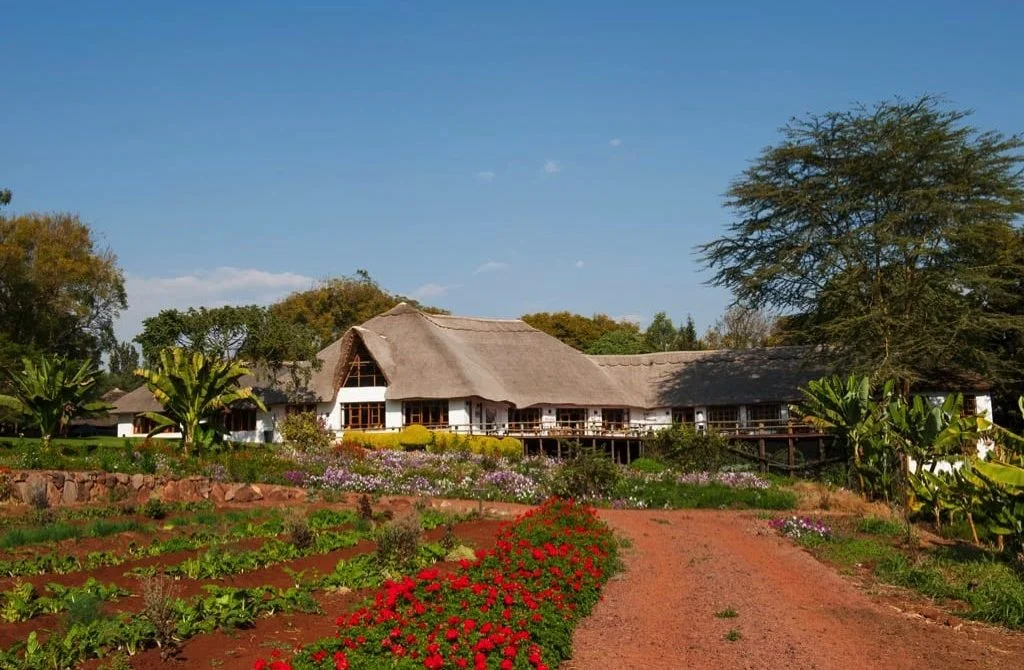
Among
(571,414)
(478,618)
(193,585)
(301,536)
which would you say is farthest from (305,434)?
(478,618)

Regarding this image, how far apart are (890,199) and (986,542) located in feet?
67.1

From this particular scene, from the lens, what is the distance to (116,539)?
13977 mm

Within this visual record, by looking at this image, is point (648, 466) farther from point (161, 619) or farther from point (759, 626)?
point (161, 619)

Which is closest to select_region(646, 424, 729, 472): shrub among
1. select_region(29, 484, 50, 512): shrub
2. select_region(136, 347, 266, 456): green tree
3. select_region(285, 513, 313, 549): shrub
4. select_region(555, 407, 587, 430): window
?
select_region(136, 347, 266, 456): green tree

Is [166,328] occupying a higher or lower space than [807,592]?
higher

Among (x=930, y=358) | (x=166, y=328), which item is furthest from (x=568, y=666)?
(x=166, y=328)

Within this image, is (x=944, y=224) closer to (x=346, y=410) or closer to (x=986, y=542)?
(x=986, y=542)

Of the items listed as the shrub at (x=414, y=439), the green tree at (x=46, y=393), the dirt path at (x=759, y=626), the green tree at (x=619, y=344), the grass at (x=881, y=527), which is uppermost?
the green tree at (x=619, y=344)

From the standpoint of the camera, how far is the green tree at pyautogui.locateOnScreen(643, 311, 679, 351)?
69144mm

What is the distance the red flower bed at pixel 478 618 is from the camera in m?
7.20

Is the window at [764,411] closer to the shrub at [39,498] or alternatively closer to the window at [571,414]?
the window at [571,414]

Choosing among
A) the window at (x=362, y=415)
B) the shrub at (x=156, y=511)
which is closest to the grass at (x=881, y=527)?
the shrub at (x=156, y=511)

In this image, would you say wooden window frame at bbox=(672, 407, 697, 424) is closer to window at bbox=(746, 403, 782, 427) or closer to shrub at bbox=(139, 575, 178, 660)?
window at bbox=(746, 403, 782, 427)

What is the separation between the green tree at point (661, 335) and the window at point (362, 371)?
29.9 meters
